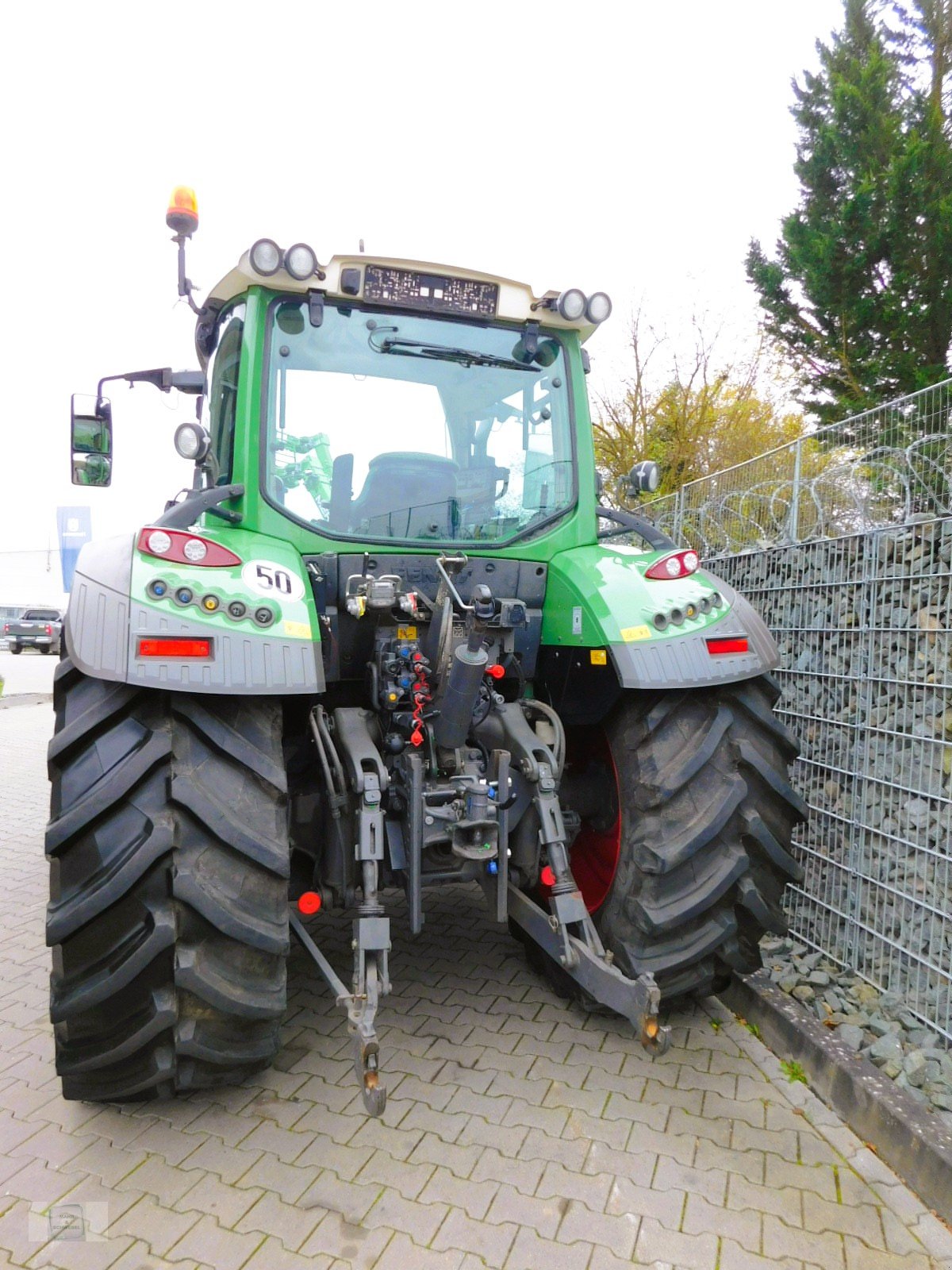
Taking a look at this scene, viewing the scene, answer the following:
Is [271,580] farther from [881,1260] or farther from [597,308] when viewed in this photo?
[881,1260]

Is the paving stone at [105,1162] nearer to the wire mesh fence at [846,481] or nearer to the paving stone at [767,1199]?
the paving stone at [767,1199]

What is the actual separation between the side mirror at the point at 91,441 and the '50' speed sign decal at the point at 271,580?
1.52m

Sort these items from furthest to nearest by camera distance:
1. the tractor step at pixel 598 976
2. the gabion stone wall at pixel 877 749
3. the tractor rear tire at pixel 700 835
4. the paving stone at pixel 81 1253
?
the gabion stone wall at pixel 877 749 < the tractor rear tire at pixel 700 835 < the tractor step at pixel 598 976 < the paving stone at pixel 81 1253

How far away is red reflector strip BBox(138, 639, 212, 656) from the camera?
2.26 metres

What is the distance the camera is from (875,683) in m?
3.47

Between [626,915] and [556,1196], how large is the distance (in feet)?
2.84

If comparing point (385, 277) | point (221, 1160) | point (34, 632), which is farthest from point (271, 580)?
point (34, 632)

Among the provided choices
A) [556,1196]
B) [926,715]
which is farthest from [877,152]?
[556,1196]

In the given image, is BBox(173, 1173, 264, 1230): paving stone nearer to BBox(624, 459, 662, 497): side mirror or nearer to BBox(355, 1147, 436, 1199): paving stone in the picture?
Result: BBox(355, 1147, 436, 1199): paving stone

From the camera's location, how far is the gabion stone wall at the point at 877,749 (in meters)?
3.06

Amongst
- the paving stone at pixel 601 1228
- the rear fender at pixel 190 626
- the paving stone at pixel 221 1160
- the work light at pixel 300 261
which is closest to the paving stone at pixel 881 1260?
the paving stone at pixel 601 1228

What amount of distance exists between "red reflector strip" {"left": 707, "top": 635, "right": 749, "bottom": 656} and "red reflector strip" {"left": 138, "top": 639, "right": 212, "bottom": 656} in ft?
5.20

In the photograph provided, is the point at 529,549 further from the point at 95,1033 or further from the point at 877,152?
the point at 877,152

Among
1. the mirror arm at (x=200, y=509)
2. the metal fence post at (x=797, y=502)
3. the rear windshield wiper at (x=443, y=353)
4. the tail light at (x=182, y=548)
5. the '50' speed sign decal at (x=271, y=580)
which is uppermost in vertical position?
the rear windshield wiper at (x=443, y=353)
